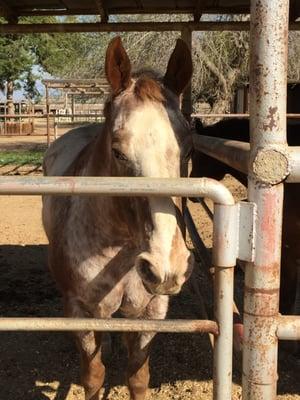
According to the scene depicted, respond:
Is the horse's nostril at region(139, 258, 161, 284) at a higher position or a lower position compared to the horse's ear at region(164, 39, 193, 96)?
lower

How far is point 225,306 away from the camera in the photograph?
1.22 meters

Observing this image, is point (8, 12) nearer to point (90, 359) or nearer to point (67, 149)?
point (67, 149)

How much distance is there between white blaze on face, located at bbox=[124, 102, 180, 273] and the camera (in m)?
1.43

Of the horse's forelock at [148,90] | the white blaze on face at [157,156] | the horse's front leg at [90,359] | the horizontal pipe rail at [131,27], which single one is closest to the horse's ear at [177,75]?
the horse's forelock at [148,90]

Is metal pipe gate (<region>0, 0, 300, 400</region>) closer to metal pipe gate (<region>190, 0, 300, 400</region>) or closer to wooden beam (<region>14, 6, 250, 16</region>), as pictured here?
metal pipe gate (<region>190, 0, 300, 400</region>)

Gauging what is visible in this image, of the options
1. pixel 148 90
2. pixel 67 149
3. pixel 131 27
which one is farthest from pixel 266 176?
pixel 131 27

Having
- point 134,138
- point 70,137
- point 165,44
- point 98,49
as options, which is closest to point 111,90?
point 134,138

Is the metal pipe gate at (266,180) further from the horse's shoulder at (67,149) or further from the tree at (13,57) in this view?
the tree at (13,57)

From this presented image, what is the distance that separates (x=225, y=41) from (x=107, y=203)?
49.7 ft

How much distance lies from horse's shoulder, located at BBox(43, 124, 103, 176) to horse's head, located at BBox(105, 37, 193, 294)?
121cm

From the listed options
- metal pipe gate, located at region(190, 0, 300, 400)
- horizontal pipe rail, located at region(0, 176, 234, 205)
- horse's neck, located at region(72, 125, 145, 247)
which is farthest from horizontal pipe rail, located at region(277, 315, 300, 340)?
horse's neck, located at region(72, 125, 145, 247)

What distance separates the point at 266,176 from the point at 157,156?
0.47 m

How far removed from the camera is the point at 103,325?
1275 mm

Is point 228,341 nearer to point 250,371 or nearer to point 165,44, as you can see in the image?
point 250,371
